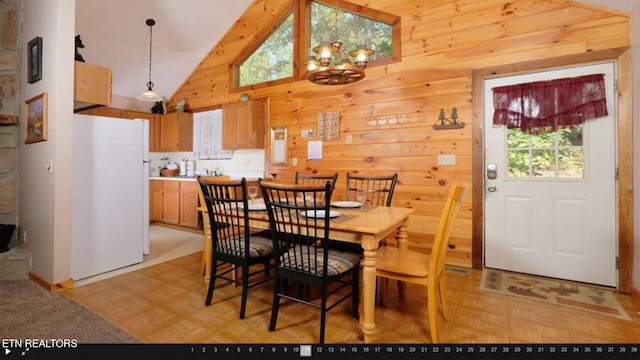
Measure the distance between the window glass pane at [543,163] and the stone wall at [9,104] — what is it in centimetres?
500

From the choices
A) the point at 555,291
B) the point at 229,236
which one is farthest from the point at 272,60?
the point at 555,291

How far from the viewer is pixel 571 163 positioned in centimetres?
279

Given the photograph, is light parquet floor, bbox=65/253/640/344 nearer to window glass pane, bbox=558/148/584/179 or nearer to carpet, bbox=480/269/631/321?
carpet, bbox=480/269/631/321

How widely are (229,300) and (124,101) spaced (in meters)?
4.71

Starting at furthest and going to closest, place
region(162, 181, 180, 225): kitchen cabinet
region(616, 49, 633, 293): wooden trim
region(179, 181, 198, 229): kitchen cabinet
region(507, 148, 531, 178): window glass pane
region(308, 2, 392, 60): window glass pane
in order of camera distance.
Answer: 1. region(162, 181, 180, 225): kitchen cabinet
2. region(179, 181, 198, 229): kitchen cabinet
3. region(308, 2, 392, 60): window glass pane
4. region(507, 148, 531, 178): window glass pane
5. region(616, 49, 633, 293): wooden trim

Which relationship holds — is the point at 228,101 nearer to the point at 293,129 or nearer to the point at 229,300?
A: the point at 293,129

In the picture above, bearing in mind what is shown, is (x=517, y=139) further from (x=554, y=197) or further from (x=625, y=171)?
(x=625, y=171)

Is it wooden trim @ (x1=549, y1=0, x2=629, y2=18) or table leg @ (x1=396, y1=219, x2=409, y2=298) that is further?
wooden trim @ (x1=549, y1=0, x2=629, y2=18)

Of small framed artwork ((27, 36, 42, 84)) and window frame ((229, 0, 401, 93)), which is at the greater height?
window frame ((229, 0, 401, 93))

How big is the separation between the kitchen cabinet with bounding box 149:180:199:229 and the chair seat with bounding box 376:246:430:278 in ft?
11.2

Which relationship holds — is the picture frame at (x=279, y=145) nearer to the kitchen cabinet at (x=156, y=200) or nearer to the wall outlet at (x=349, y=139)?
the wall outlet at (x=349, y=139)

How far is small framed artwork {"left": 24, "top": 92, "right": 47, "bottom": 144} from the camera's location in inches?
105

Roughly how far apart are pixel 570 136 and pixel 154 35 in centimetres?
529

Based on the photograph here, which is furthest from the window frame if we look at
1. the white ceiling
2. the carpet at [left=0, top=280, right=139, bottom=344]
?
the carpet at [left=0, top=280, right=139, bottom=344]
